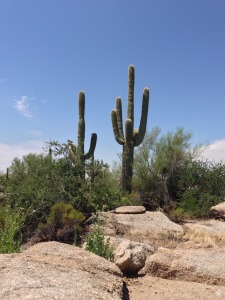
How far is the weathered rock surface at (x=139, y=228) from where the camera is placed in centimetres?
827

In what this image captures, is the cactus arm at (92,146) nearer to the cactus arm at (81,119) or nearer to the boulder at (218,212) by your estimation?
the cactus arm at (81,119)

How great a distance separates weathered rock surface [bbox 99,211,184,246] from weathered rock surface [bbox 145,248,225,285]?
273 centimetres

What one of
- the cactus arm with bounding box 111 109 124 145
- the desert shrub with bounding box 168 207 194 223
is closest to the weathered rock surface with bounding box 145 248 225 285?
the desert shrub with bounding box 168 207 194 223

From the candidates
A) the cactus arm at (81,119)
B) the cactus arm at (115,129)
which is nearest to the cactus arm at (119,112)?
the cactus arm at (115,129)

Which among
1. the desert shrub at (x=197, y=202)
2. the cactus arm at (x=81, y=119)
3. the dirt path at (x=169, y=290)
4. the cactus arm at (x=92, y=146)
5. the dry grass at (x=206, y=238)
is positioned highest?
the cactus arm at (x=81, y=119)

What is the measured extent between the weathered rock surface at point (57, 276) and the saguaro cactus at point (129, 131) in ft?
33.4

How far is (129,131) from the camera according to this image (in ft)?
48.2

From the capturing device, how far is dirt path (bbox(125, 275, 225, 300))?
4184 millimetres

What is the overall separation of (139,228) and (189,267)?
12.5 ft

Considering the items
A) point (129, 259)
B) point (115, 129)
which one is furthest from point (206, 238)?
point (115, 129)

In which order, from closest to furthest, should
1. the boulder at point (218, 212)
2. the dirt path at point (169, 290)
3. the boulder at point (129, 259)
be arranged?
the dirt path at point (169, 290)
the boulder at point (129, 259)
the boulder at point (218, 212)

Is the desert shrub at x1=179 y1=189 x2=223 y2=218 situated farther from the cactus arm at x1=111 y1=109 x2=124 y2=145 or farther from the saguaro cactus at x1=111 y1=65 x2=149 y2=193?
the cactus arm at x1=111 y1=109 x2=124 y2=145

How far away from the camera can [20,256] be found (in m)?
3.88

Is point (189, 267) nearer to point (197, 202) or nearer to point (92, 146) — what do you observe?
point (197, 202)
